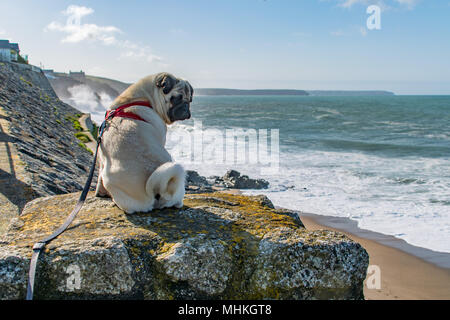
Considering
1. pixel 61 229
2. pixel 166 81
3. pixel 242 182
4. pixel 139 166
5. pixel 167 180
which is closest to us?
pixel 61 229

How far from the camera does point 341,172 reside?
1903 cm

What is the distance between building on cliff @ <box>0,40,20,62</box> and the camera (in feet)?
128

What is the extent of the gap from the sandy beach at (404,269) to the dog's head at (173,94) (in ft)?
16.9

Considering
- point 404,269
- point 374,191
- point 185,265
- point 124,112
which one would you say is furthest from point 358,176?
point 185,265

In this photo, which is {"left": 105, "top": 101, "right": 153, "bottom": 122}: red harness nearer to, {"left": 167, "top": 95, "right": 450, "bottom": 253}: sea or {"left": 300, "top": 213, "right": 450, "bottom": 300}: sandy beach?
{"left": 300, "top": 213, "right": 450, "bottom": 300}: sandy beach

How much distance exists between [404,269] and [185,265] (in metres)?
7.26

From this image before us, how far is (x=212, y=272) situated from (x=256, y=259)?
35 cm

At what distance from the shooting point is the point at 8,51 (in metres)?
42.9

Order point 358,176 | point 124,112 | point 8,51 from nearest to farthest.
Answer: point 124,112 < point 358,176 < point 8,51

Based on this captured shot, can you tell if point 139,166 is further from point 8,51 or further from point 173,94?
point 8,51

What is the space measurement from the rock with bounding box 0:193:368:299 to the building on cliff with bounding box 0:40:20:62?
41948mm

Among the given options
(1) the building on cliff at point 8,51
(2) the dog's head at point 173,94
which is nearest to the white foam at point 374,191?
(2) the dog's head at point 173,94
